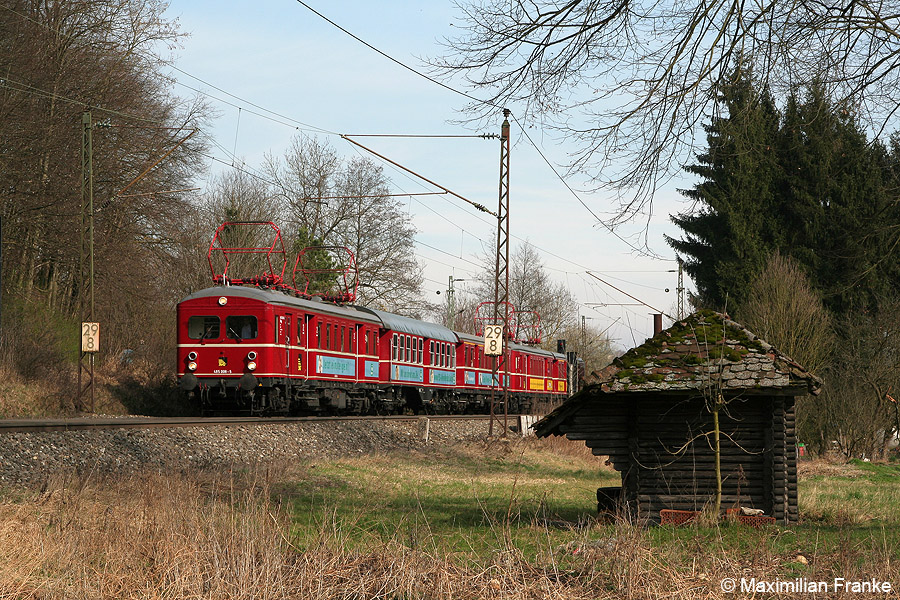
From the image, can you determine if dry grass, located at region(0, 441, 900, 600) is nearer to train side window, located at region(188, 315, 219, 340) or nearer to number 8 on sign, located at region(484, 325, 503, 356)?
number 8 on sign, located at region(484, 325, 503, 356)

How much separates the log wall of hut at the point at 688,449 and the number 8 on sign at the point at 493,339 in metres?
12.2

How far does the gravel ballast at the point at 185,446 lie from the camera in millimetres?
14656

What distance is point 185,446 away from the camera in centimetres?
1770

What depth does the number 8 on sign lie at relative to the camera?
24188 mm

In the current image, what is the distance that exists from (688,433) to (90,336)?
17915 millimetres

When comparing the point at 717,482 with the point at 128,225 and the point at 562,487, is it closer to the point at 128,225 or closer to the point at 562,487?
the point at 562,487

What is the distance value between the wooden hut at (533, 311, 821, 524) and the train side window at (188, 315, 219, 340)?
14.8 metres

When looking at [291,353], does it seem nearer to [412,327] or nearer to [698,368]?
[412,327]

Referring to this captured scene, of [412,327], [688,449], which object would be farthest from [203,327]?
[688,449]

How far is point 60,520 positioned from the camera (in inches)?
363

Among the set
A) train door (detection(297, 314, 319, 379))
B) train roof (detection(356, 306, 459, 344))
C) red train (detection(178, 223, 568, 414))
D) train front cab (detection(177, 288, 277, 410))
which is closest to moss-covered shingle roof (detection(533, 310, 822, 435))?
red train (detection(178, 223, 568, 414))

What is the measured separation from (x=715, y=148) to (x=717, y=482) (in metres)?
3.83

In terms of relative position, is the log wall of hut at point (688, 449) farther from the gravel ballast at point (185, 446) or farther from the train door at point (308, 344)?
the train door at point (308, 344)

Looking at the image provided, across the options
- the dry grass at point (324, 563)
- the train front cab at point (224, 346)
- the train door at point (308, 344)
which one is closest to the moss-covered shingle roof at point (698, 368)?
the dry grass at point (324, 563)
